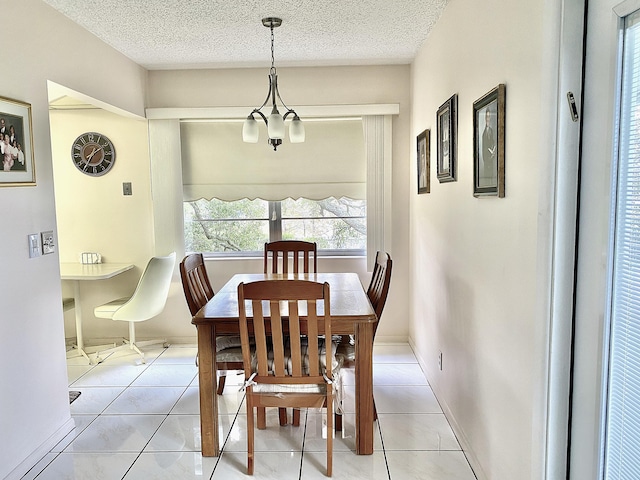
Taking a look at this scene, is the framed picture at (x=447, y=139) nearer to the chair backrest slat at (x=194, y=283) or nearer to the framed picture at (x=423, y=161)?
the framed picture at (x=423, y=161)

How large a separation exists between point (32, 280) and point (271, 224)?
2224 millimetres

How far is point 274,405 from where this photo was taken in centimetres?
236

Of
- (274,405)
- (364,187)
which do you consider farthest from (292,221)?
(274,405)

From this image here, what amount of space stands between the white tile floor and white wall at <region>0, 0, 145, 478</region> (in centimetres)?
19

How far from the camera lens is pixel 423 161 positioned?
3.54 m

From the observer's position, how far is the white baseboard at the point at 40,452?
2.29 m

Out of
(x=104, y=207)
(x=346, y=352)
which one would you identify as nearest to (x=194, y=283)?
(x=346, y=352)

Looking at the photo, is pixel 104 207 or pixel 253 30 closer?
pixel 253 30

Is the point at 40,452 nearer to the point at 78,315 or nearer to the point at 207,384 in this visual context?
the point at 207,384

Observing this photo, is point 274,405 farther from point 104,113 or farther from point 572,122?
point 104,113

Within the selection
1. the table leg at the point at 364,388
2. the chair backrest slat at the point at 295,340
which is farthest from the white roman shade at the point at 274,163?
the chair backrest slat at the point at 295,340

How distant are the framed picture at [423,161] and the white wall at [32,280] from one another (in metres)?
2.35

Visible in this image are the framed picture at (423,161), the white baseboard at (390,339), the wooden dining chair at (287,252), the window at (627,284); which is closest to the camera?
the window at (627,284)

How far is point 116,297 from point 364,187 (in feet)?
8.25
